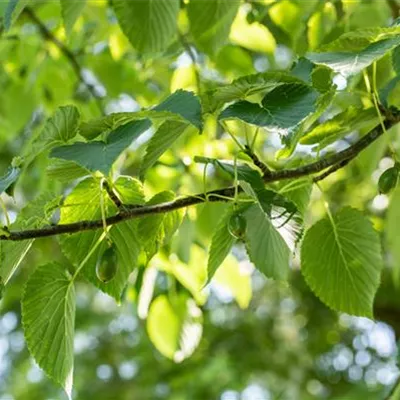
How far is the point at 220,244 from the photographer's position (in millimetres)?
854

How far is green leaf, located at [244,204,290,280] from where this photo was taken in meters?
0.82

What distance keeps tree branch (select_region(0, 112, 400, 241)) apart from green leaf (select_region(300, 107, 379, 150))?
1.2 inches

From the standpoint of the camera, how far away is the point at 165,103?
28.6 inches

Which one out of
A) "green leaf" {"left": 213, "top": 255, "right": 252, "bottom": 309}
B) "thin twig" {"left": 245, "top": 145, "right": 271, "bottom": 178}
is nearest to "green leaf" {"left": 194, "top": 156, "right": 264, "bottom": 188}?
"thin twig" {"left": 245, "top": 145, "right": 271, "bottom": 178}

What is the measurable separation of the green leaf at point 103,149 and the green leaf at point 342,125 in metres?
0.26

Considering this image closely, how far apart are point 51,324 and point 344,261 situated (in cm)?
33

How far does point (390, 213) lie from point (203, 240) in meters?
0.34

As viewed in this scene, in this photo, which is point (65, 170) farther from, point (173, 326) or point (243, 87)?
point (173, 326)

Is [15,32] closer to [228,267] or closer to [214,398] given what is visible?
[228,267]

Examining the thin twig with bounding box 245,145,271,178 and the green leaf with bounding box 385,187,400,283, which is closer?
the thin twig with bounding box 245,145,271,178

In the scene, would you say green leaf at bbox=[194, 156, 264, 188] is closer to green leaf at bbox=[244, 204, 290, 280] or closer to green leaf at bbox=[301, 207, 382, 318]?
Answer: green leaf at bbox=[244, 204, 290, 280]

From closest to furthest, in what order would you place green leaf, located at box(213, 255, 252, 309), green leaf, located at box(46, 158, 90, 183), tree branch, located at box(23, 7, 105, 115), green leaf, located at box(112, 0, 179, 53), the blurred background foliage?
1. green leaf, located at box(46, 158, 90, 183)
2. green leaf, located at box(112, 0, 179, 53)
3. the blurred background foliage
4. green leaf, located at box(213, 255, 252, 309)
5. tree branch, located at box(23, 7, 105, 115)

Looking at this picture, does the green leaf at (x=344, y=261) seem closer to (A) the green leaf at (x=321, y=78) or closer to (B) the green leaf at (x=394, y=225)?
(A) the green leaf at (x=321, y=78)

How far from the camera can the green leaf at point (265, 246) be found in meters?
0.82
